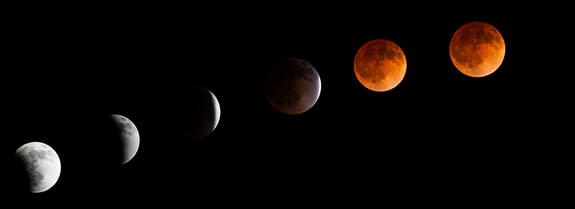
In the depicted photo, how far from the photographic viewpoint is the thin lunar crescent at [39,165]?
657 centimetres

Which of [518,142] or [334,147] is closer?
[518,142]

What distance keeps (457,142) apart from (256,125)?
3.91 m

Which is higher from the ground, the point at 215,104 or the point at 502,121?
the point at 502,121

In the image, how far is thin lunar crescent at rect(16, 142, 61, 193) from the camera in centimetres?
657

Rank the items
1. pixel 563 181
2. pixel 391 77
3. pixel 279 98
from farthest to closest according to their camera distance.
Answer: pixel 563 181
pixel 279 98
pixel 391 77

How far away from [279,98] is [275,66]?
1.33 feet

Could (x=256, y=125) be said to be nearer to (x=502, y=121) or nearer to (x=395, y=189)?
(x=395, y=189)

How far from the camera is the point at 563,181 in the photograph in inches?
307

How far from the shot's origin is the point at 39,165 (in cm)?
662

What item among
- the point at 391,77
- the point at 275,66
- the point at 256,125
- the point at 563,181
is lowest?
the point at 391,77

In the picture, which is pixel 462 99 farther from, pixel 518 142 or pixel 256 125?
pixel 256 125

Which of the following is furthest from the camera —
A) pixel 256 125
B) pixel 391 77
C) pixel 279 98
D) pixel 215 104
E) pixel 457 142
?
pixel 256 125

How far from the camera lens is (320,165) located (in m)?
8.89

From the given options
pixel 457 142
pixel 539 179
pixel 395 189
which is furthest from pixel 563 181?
pixel 395 189
